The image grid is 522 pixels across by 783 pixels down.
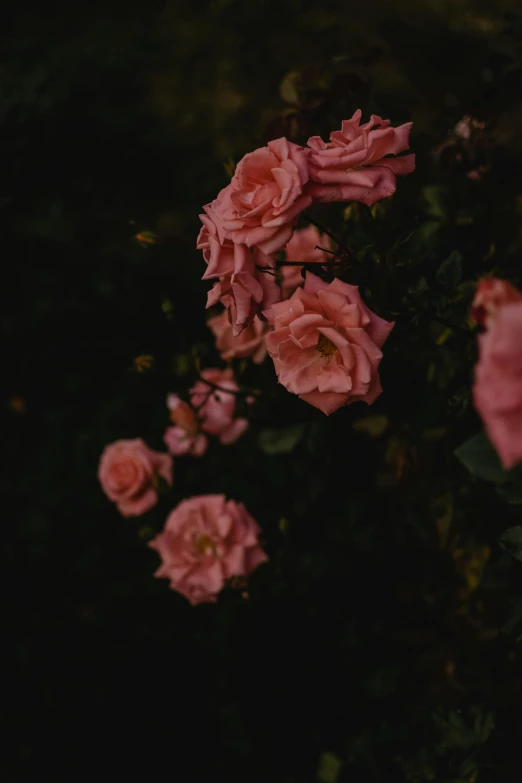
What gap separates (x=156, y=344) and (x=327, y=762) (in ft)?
4.18

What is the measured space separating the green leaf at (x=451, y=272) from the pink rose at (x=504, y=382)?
1.75 feet

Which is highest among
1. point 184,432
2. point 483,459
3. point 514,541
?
point 483,459

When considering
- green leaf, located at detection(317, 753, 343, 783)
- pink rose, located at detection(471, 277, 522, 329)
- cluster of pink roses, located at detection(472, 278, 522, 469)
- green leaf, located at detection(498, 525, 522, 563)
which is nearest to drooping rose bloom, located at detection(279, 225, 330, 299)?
green leaf, located at detection(498, 525, 522, 563)

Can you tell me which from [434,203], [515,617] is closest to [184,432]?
[434,203]

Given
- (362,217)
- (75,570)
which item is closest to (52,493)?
(75,570)

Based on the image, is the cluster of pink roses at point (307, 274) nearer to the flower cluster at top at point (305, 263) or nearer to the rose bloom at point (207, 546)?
the flower cluster at top at point (305, 263)

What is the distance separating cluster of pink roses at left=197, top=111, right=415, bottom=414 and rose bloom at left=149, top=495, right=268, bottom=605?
615 millimetres

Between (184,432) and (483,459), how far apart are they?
91 centimetres

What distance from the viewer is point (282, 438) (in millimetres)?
1342

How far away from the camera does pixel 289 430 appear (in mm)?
1353

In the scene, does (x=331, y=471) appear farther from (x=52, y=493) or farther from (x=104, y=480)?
(x=52, y=493)

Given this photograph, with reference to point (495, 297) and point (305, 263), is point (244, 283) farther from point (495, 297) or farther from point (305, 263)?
point (495, 297)

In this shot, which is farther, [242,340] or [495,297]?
[242,340]

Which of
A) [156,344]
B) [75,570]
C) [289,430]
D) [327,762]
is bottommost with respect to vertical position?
[327,762]
